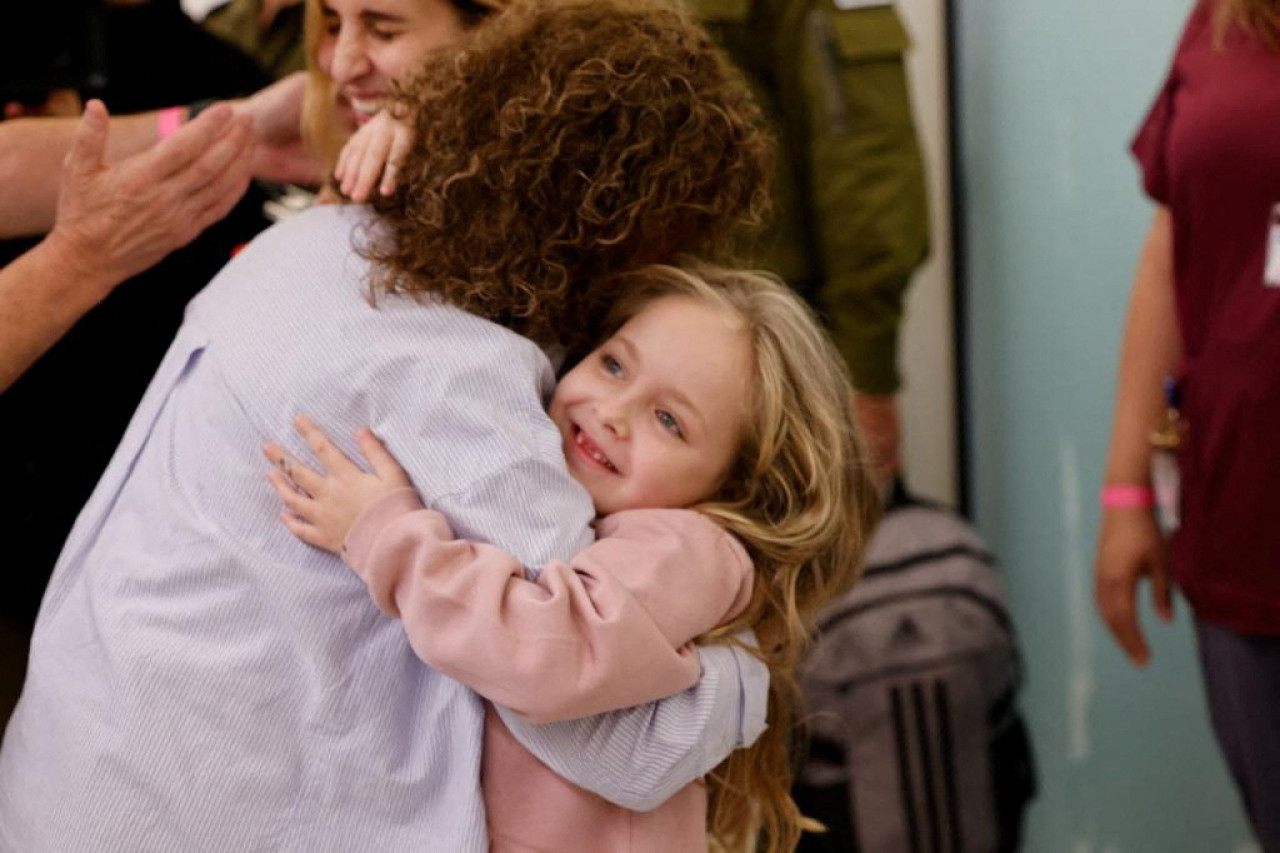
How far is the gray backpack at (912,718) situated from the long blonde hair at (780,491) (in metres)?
1.08

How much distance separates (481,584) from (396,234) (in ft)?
1.13

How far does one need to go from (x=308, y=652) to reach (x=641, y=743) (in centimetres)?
26

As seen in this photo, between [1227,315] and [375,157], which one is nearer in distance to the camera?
[375,157]

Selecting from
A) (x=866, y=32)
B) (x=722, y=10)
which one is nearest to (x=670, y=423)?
(x=722, y=10)

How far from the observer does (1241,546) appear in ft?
5.96

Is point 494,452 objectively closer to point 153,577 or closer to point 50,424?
point 153,577

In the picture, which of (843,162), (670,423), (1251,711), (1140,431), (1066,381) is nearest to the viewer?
(670,423)

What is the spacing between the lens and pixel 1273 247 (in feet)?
5.73

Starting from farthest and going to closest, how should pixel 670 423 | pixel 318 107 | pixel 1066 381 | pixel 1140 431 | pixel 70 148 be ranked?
pixel 1066 381
pixel 1140 431
pixel 318 107
pixel 70 148
pixel 670 423

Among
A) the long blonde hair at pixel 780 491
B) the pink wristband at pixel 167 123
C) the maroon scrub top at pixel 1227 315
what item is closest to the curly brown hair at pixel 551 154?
the long blonde hair at pixel 780 491

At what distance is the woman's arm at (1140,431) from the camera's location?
2010 millimetres

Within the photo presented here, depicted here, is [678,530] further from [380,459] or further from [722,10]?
[722,10]

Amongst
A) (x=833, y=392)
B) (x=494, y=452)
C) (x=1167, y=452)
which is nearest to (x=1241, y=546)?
(x=1167, y=452)

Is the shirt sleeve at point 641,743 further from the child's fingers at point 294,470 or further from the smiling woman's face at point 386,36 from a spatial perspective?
the smiling woman's face at point 386,36
